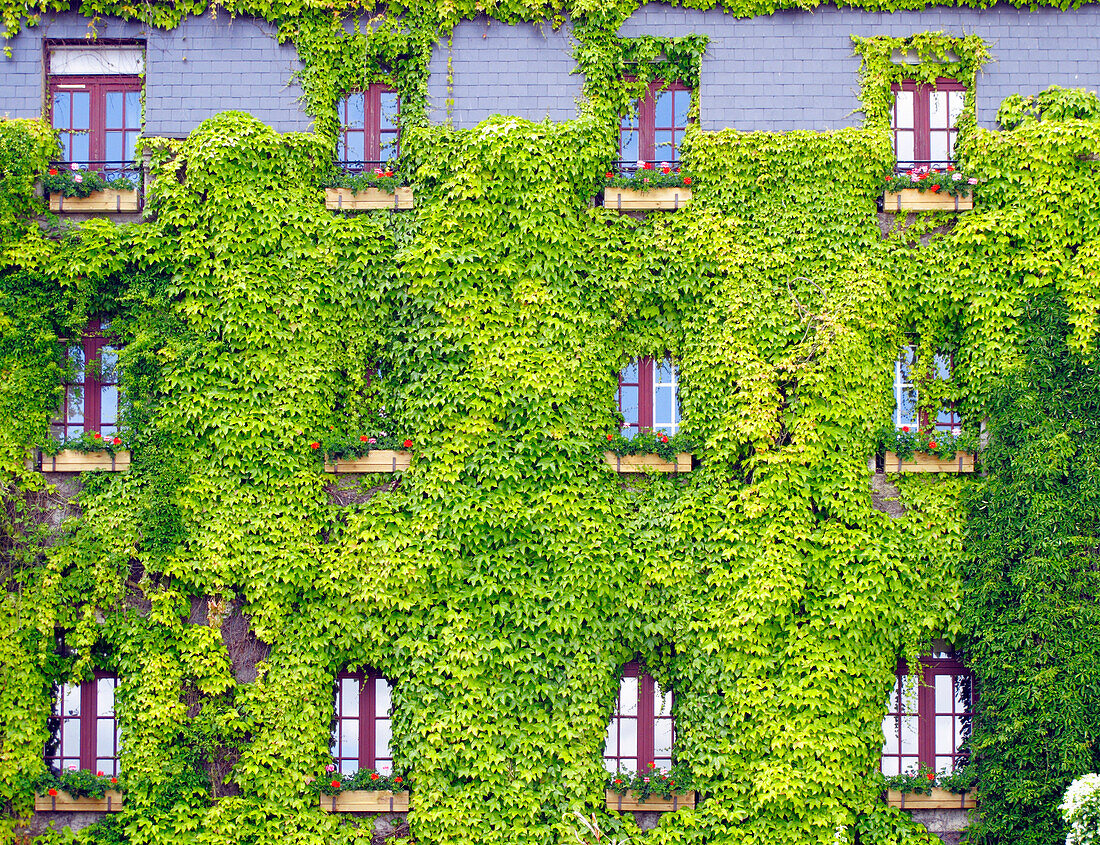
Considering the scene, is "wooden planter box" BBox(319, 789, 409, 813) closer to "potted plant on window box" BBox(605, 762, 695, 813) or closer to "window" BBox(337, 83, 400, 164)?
"potted plant on window box" BBox(605, 762, 695, 813)

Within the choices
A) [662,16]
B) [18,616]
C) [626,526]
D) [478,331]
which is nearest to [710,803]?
[626,526]

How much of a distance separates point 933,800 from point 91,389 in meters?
13.6

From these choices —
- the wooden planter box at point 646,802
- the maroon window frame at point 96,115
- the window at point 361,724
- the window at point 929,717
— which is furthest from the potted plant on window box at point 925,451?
the maroon window frame at point 96,115

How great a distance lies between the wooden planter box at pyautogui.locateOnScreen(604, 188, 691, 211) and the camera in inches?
586

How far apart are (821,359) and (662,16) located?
580cm

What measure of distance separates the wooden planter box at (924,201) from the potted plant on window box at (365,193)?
721 cm

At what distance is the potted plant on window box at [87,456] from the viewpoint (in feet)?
47.5

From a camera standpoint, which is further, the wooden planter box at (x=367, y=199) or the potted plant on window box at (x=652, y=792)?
the wooden planter box at (x=367, y=199)

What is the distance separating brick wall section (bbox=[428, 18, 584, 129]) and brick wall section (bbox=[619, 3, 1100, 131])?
117cm

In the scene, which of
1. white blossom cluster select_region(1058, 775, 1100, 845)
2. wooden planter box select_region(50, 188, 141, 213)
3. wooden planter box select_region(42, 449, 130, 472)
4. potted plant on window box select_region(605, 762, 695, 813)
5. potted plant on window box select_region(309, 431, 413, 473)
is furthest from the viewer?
wooden planter box select_region(50, 188, 141, 213)

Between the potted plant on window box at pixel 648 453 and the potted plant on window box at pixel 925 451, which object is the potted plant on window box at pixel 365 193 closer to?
the potted plant on window box at pixel 648 453

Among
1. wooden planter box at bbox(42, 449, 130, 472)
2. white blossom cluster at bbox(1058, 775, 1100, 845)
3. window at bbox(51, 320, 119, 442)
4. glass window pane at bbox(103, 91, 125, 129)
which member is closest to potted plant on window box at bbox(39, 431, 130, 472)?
wooden planter box at bbox(42, 449, 130, 472)

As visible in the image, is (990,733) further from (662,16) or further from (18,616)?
(18,616)

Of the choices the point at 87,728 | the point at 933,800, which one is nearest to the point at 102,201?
the point at 87,728
